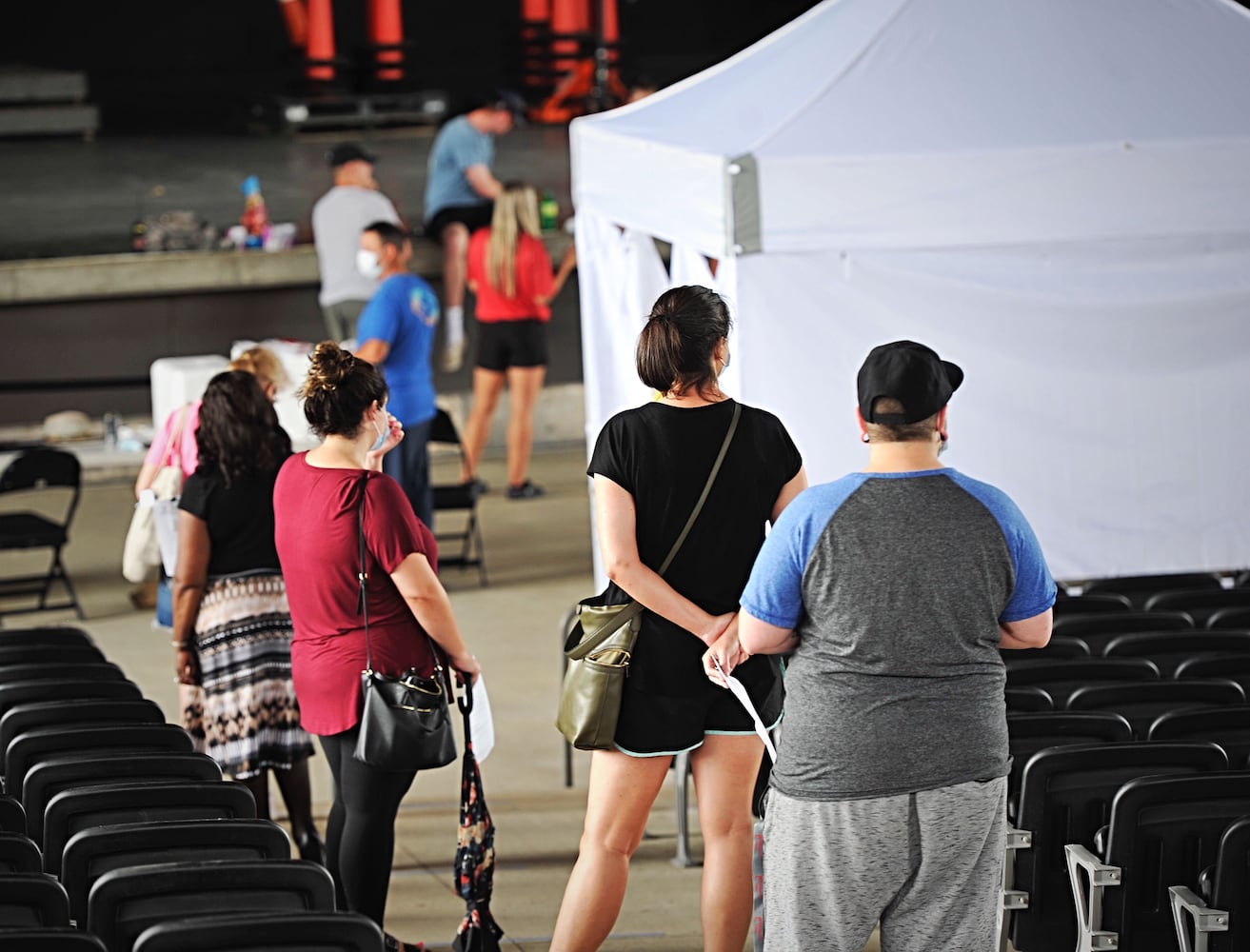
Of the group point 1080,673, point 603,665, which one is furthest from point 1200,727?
point 603,665

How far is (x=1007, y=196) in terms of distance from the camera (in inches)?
219

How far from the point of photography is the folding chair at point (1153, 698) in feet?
14.3

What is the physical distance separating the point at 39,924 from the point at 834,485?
5.00 feet

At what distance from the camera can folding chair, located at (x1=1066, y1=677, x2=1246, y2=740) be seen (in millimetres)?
4348

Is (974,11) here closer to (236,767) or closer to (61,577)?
(236,767)

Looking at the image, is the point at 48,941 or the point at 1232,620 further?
the point at 1232,620

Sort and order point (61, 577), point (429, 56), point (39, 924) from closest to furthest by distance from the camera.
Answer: point (39, 924), point (61, 577), point (429, 56)

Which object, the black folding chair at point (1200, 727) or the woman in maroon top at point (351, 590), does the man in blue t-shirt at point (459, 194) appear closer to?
the woman in maroon top at point (351, 590)

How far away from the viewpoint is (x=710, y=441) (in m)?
3.62

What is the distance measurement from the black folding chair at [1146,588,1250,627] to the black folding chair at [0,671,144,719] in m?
3.25

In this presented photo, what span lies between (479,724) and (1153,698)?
169 cm

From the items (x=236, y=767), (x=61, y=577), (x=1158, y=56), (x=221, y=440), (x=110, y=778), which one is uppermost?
(x=1158, y=56)

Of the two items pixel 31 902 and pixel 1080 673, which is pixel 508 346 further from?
pixel 31 902

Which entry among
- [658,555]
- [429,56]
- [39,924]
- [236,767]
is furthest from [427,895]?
[429,56]
